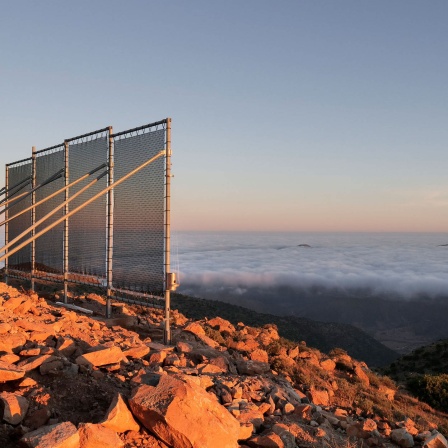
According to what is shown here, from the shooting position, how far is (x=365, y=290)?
172m

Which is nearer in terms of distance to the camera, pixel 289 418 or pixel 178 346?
pixel 289 418

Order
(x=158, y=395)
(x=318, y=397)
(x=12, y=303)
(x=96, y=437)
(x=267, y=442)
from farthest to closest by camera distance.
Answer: (x=12, y=303) → (x=318, y=397) → (x=267, y=442) → (x=158, y=395) → (x=96, y=437)

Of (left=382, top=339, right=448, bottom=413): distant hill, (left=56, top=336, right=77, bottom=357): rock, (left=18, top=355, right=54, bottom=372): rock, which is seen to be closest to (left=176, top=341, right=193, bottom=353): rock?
(left=56, top=336, right=77, bottom=357): rock

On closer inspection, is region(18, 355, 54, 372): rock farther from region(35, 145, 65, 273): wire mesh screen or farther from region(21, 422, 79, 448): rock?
region(35, 145, 65, 273): wire mesh screen

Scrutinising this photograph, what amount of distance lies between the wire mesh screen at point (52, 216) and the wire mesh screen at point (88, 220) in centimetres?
70

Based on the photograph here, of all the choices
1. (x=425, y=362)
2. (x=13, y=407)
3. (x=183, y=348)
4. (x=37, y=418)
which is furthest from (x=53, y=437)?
(x=425, y=362)

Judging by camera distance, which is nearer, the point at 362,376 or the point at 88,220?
the point at 88,220

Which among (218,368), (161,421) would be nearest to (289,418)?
(218,368)

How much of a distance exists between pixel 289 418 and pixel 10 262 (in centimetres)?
1314

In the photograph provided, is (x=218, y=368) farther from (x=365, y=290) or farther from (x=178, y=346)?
(x=365, y=290)

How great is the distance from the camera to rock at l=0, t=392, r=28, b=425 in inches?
185

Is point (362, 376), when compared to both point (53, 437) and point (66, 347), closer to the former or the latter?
point (66, 347)

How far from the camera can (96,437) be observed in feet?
14.3

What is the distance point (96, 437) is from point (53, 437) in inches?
15.1
